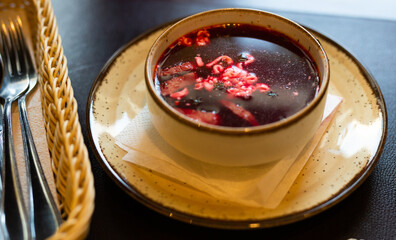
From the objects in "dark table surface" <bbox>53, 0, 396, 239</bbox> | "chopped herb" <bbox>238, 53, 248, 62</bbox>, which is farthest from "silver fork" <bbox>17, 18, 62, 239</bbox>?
"chopped herb" <bbox>238, 53, 248, 62</bbox>

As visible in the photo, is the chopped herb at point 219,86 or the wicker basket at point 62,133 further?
the chopped herb at point 219,86

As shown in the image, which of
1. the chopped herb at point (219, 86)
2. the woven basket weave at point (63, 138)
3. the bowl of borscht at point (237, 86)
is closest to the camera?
the woven basket weave at point (63, 138)

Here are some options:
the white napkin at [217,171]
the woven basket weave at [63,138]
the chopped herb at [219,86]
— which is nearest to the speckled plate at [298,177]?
the white napkin at [217,171]

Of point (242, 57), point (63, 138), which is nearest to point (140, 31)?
point (242, 57)

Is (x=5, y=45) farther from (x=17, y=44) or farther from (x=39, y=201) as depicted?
(x=39, y=201)

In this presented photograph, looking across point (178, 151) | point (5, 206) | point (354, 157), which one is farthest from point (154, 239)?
point (354, 157)

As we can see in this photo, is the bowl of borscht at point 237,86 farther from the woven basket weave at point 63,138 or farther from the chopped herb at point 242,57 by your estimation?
the woven basket weave at point 63,138

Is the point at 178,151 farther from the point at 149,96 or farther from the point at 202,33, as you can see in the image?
the point at 202,33
